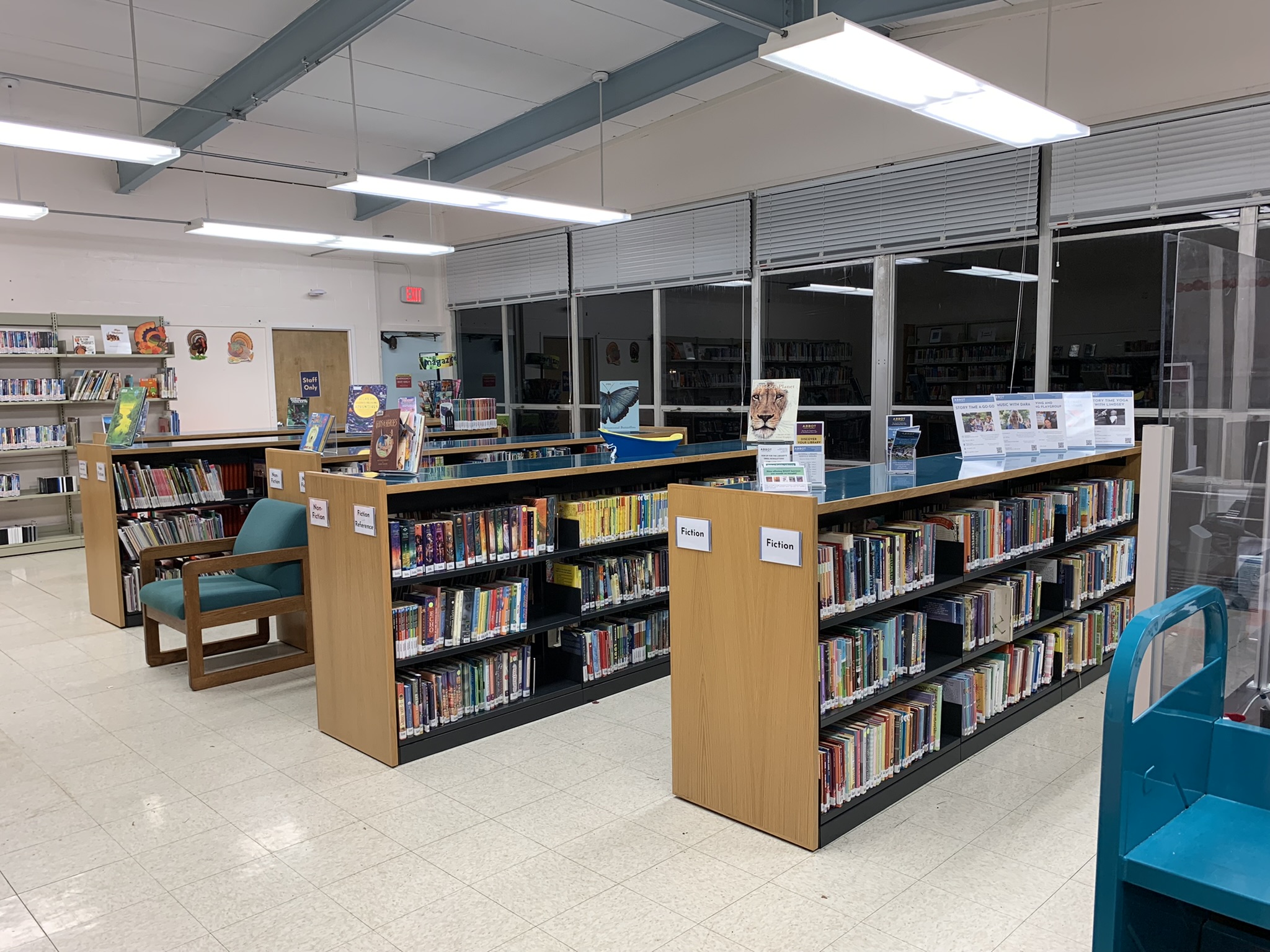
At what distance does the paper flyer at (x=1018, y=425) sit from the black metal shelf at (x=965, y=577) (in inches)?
22.1

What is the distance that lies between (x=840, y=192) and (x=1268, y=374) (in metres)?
5.59

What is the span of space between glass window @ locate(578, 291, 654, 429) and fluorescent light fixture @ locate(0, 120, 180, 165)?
4.90m

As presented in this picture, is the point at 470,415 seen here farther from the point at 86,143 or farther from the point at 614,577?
the point at 614,577

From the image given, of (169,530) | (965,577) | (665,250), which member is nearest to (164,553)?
(169,530)

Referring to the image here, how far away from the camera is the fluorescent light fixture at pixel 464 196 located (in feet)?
17.7

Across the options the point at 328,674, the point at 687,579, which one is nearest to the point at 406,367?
the point at 328,674

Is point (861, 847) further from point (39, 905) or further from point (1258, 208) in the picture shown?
point (1258, 208)

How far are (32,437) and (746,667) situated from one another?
28.1 ft

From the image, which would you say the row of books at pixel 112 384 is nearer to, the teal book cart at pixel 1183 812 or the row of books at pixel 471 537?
the row of books at pixel 471 537

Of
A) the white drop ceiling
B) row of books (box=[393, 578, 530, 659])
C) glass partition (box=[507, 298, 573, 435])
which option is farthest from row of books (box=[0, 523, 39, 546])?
row of books (box=[393, 578, 530, 659])

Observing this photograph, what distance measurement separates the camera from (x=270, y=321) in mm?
10414

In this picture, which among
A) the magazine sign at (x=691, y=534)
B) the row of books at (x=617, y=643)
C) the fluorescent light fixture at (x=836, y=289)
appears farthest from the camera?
the fluorescent light fixture at (x=836, y=289)

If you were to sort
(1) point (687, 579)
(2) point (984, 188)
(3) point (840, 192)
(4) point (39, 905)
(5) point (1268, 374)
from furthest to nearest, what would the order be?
1. (3) point (840, 192)
2. (2) point (984, 188)
3. (1) point (687, 579)
4. (4) point (39, 905)
5. (5) point (1268, 374)

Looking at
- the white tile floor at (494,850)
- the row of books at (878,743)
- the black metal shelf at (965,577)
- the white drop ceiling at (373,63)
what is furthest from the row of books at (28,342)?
the row of books at (878,743)
